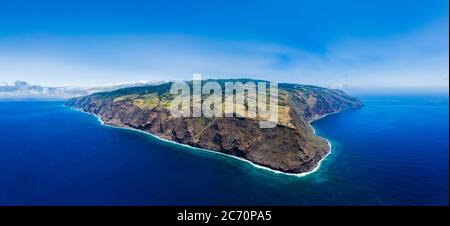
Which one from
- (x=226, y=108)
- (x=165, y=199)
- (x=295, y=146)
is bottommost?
(x=165, y=199)

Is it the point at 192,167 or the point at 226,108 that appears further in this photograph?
the point at 226,108

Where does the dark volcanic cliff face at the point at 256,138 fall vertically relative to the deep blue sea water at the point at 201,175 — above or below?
above

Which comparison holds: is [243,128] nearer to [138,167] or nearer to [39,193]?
[138,167]

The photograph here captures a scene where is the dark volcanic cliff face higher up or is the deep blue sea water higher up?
the dark volcanic cliff face

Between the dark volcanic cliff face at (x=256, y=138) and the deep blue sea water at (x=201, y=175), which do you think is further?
the dark volcanic cliff face at (x=256, y=138)

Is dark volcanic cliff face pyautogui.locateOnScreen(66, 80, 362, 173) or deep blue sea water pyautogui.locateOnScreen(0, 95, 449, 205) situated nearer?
deep blue sea water pyautogui.locateOnScreen(0, 95, 449, 205)

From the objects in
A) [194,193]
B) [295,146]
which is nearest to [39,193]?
[194,193]

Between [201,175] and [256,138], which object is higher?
[256,138]

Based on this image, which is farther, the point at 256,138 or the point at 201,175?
the point at 256,138
